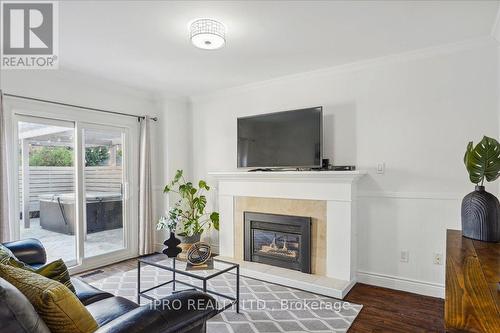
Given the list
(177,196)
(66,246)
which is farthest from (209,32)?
(66,246)

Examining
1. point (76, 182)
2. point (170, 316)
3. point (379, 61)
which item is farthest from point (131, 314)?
point (379, 61)

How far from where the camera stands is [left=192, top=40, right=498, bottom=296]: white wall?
9.06ft

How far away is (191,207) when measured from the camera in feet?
14.2

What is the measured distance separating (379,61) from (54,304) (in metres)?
3.38

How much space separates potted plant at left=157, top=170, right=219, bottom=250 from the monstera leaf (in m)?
3.04

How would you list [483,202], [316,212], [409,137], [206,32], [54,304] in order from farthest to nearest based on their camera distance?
[316,212]
[409,137]
[206,32]
[483,202]
[54,304]

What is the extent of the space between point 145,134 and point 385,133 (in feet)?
10.7

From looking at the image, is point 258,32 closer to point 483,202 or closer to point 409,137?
point 409,137

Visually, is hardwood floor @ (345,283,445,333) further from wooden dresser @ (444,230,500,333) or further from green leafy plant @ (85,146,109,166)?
green leafy plant @ (85,146,109,166)

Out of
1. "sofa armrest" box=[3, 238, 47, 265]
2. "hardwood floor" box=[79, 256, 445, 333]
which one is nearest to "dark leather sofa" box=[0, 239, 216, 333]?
"sofa armrest" box=[3, 238, 47, 265]

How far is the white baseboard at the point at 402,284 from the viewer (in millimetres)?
2887

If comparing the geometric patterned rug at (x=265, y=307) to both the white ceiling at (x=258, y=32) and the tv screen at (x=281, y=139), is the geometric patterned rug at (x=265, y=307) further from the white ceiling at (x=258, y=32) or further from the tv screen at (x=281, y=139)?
the white ceiling at (x=258, y=32)

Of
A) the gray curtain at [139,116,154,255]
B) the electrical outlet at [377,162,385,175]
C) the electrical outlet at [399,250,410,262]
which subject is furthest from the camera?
the gray curtain at [139,116,154,255]

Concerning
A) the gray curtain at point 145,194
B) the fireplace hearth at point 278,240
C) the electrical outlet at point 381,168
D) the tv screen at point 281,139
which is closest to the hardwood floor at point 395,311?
the fireplace hearth at point 278,240
